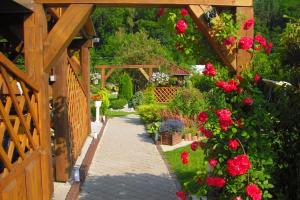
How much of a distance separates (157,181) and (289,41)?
4.64 meters

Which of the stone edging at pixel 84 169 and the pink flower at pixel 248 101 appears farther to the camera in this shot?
the stone edging at pixel 84 169

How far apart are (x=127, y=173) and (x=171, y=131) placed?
4197mm

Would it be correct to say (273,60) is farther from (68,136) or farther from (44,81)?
(68,136)

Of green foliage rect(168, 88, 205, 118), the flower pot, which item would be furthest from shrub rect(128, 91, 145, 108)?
the flower pot

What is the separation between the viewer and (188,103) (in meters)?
15.8

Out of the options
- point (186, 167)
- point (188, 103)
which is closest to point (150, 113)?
point (188, 103)

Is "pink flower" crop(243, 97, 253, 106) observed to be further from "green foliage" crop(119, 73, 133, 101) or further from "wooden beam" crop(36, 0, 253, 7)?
"green foliage" crop(119, 73, 133, 101)

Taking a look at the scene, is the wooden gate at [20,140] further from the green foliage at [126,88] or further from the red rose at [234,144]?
the green foliage at [126,88]

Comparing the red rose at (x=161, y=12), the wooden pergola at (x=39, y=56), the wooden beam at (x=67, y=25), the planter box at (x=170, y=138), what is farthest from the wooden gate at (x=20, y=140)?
the planter box at (x=170, y=138)

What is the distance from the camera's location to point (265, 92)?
454 cm

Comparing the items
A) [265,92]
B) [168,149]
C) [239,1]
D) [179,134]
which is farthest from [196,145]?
[179,134]

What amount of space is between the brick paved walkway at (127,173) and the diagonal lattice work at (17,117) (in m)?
2.48

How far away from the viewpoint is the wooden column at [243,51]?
4711 mm

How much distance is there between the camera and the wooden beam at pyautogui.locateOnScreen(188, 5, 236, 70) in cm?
470
